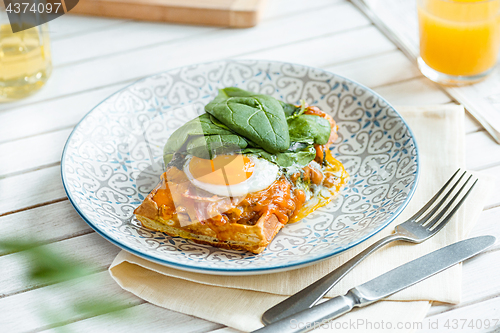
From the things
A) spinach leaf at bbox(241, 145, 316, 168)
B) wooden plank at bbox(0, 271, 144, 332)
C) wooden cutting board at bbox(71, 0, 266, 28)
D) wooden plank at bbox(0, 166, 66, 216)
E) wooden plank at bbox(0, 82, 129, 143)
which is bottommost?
wooden plank at bbox(0, 271, 144, 332)

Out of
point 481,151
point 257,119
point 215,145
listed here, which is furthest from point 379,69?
point 215,145

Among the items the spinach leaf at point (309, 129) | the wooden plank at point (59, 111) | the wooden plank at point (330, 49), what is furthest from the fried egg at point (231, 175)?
the wooden plank at point (330, 49)

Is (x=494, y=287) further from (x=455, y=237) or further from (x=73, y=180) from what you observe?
(x=73, y=180)

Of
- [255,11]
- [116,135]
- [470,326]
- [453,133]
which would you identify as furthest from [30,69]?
[470,326]

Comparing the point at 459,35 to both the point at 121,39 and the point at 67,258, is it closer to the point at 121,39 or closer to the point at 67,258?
the point at 121,39

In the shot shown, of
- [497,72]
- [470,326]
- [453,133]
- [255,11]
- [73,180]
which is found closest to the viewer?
[470,326]

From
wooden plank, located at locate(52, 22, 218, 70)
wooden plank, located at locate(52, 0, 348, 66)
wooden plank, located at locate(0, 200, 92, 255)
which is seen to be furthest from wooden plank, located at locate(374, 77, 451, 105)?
wooden plank, located at locate(0, 200, 92, 255)

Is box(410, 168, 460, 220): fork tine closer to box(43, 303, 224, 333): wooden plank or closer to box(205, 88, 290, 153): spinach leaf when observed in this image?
box(205, 88, 290, 153): spinach leaf
